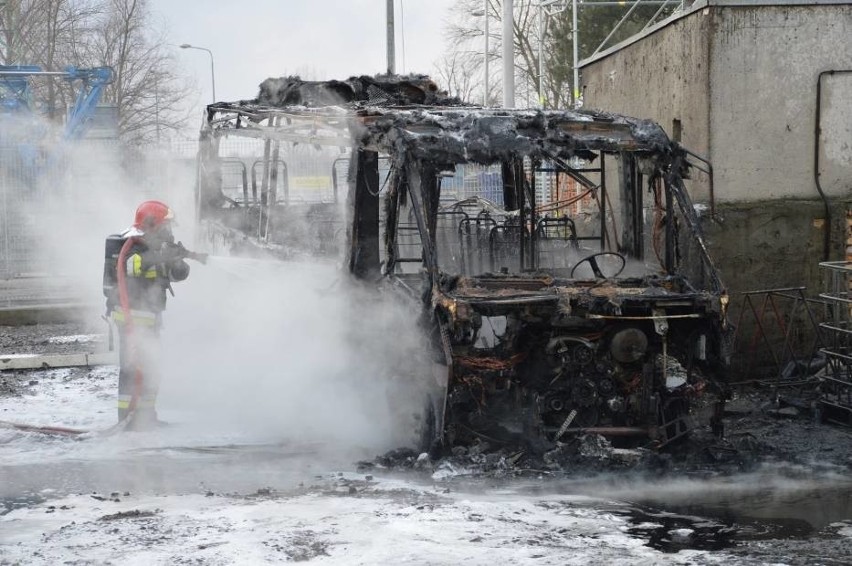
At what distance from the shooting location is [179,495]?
23.7 feet

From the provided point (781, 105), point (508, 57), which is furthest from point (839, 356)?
point (508, 57)

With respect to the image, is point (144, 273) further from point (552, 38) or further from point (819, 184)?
point (552, 38)

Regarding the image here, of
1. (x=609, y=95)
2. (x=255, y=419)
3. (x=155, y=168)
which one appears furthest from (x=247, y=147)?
(x=155, y=168)

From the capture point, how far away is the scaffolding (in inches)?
364

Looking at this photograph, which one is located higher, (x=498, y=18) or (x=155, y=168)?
(x=498, y=18)

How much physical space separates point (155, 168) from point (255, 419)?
13.5 m

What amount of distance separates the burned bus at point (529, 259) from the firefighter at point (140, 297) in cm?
116

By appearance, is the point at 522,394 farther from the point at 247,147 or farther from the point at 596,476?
the point at 247,147

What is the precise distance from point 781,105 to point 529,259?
390 cm

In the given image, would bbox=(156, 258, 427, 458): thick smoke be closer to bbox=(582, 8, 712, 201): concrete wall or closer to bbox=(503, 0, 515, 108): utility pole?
bbox=(582, 8, 712, 201): concrete wall

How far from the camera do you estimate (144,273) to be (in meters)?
9.46

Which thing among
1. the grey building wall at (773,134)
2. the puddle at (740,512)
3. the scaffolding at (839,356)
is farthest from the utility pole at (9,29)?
the puddle at (740,512)

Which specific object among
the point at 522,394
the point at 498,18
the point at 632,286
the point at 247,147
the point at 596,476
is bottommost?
the point at 596,476

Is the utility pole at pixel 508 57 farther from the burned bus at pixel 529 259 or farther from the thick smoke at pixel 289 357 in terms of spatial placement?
the burned bus at pixel 529 259
